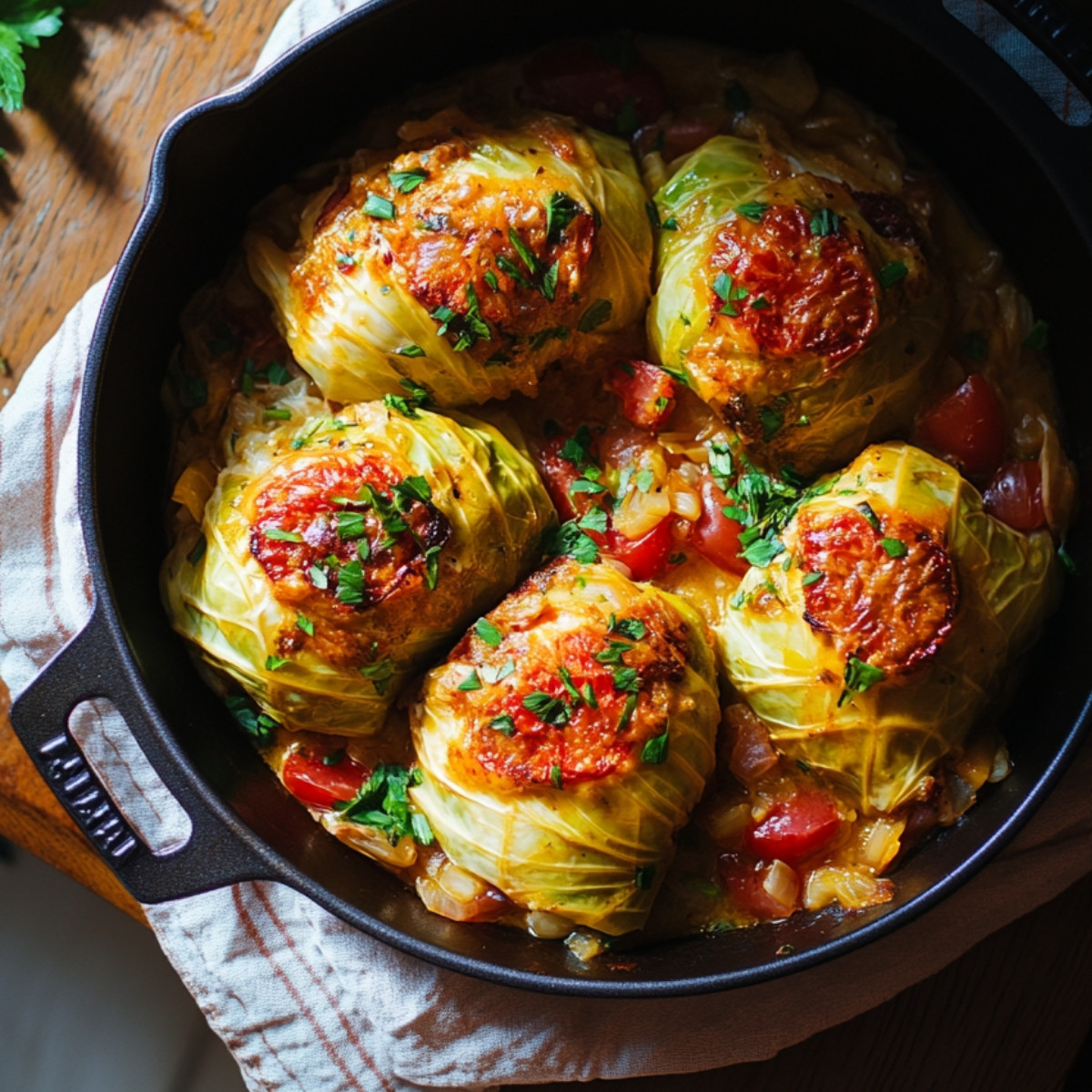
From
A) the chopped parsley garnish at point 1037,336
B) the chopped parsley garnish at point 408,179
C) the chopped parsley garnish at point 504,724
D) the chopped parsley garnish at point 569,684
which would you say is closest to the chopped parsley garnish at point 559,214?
the chopped parsley garnish at point 408,179

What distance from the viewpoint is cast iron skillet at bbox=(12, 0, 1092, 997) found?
3.02 metres

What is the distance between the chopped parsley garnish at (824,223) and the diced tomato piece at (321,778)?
208 centimetres

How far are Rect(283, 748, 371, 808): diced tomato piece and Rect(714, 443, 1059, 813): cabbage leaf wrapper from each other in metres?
1.21

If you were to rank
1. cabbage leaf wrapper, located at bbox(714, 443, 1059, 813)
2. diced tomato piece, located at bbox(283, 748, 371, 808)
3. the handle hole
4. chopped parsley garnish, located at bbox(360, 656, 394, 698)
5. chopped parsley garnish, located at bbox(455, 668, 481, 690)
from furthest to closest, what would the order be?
1. the handle hole
2. diced tomato piece, located at bbox(283, 748, 371, 808)
3. chopped parsley garnish, located at bbox(360, 656, 394, 698)
4. chopped parsley garnish, located at bbox(455, 668, 481, 690)
5. cabbage leaf wrapper, located at bbox(714, 443, 1059, 813)

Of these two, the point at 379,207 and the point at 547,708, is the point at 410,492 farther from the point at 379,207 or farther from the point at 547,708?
the point at 379,207

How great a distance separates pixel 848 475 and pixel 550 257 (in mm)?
1052

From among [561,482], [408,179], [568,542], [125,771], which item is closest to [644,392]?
[561,482]

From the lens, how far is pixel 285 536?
301 cm

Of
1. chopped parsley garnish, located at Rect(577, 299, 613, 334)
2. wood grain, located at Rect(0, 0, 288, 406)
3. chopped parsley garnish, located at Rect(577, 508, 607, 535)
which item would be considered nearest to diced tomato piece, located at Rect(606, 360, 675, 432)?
chopped parsley garnish, located at Rect(577, 299, 613, 334)

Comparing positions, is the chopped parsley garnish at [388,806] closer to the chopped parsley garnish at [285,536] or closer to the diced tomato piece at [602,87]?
the chopped parsley garnish at [285,536]

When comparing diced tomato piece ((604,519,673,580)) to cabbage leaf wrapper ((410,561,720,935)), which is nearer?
cabbage leaf wrapper ((410,561,720,935))

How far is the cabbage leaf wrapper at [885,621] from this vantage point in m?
2.96

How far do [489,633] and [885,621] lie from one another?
108 cm

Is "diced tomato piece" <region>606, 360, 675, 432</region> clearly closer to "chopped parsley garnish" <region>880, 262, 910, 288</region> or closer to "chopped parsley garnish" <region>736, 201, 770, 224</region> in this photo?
"chopped parsley garnish" <region>736, 201, 770, 224</region>
